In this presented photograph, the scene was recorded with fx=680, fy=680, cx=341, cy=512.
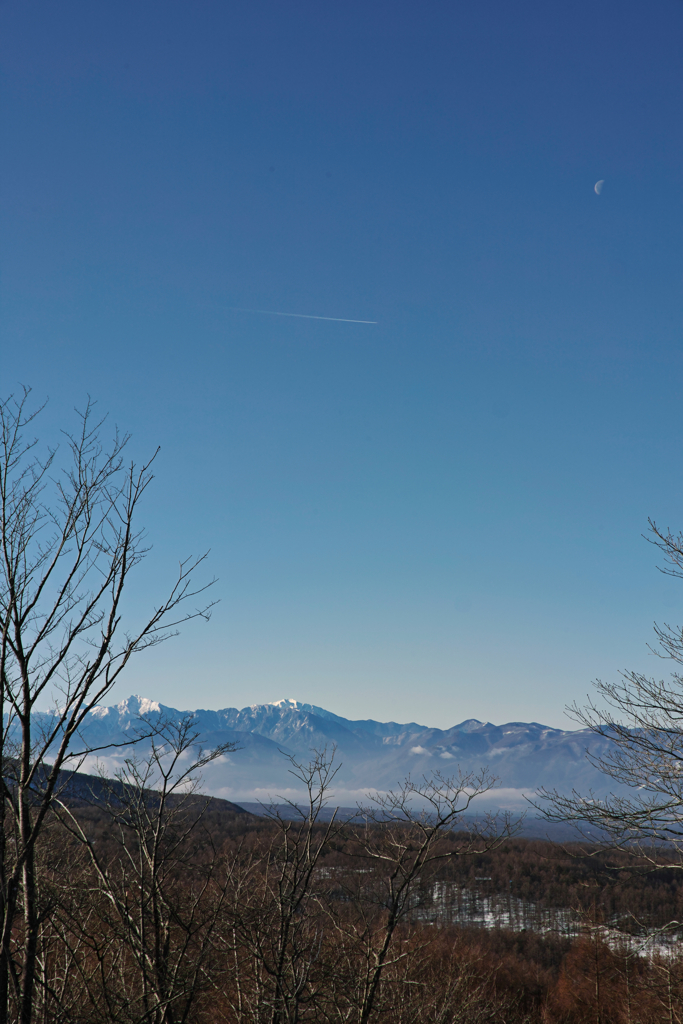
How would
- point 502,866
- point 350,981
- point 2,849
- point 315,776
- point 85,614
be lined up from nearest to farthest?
point 2,849, point 85,614, point 350,981, point 315,776, point 502,866

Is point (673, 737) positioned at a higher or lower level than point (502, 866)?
higher

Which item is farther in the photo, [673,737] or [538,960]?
[538,960]

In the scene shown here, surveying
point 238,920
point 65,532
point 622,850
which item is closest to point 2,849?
point 65,532

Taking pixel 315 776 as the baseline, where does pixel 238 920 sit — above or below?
below

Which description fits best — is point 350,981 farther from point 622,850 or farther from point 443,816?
point 622,850

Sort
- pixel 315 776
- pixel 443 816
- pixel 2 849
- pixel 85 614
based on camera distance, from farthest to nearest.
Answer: pixel 315 776 → pixel 443 816 → pixel 85 614 → pixel 2 849

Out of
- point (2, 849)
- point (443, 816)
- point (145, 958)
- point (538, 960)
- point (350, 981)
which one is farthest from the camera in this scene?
point (538, 960)

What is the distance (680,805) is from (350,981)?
6401 millimetres

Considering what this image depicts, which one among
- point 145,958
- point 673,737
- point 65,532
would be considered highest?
point 65,532

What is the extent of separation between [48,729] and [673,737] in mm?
11074

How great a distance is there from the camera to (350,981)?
11281 millimetres

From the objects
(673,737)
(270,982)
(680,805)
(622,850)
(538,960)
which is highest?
(673,737)

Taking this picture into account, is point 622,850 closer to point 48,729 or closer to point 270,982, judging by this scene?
point 270,982

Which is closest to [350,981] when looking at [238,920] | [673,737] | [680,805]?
[238,920]
